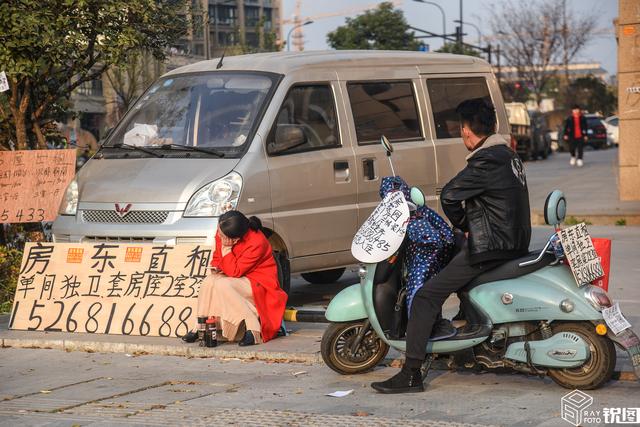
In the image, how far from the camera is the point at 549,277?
7.03 meters

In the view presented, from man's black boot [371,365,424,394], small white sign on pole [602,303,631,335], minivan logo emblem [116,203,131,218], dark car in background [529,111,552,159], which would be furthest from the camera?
dark car in background [529,111,552,159]

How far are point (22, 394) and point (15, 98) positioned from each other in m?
5.61

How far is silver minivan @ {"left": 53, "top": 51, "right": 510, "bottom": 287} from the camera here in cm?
968

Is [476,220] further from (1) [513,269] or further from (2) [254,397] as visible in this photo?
(2) [254,397]

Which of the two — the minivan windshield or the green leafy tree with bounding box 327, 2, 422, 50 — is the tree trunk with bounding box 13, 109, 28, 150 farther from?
the green leafy tree with bounding box 327, 2, 422, 50

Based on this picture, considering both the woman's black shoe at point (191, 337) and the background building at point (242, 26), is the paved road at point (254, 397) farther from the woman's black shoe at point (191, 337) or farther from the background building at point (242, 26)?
the background building at point (242, 26)

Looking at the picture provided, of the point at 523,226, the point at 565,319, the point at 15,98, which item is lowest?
the point at 565,319

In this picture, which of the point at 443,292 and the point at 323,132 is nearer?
the point at 443,292

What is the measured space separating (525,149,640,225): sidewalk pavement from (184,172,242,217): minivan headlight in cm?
898

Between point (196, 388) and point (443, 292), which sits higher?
point (443, 292)

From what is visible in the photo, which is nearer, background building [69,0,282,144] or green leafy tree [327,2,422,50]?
background building [69,0,282,144]

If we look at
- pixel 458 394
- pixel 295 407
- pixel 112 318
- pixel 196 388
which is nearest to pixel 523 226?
pixel 458 394

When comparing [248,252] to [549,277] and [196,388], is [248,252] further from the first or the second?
[549,277]

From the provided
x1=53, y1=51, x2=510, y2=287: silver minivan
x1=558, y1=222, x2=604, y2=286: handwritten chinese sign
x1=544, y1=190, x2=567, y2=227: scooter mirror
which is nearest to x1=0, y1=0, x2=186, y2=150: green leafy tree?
x1=53, y1=51, x2=510, y2=287: silver minivan
